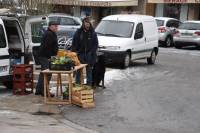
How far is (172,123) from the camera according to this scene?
10.7m

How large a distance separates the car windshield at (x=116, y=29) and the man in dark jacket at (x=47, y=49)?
6923mm

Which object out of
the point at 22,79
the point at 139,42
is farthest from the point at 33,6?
the point at 22,79

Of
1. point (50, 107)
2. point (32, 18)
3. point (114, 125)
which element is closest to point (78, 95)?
point (50, 107)

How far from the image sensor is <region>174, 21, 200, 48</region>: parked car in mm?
30578

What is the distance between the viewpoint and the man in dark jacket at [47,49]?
43.0 feet

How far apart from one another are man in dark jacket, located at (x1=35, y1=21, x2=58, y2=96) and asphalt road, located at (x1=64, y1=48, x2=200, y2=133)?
1333mm

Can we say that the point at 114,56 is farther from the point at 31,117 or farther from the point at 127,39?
the point at 31,117

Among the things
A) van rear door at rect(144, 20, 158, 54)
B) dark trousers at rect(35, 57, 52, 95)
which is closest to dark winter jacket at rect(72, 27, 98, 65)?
dark trousers at rect(35, 57, 52, 95)

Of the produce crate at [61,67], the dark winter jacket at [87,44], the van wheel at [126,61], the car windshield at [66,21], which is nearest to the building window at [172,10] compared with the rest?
Result: the car windshield at [66,21]

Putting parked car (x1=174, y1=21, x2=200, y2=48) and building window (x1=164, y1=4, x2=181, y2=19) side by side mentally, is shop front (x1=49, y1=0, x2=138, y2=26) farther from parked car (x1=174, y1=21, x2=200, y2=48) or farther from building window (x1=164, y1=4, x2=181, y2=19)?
parked car (x1=174, y1=21, x2=200, y2=48)

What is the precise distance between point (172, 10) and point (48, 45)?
99.5ft

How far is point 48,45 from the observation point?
1316 cm

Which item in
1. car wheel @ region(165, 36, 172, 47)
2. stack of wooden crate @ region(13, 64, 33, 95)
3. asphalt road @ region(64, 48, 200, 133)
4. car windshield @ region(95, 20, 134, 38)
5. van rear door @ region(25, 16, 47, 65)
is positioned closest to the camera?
asphalt road @ region(64, 48, 200, 133)

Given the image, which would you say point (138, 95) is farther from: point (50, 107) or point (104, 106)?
point (50, 107)
